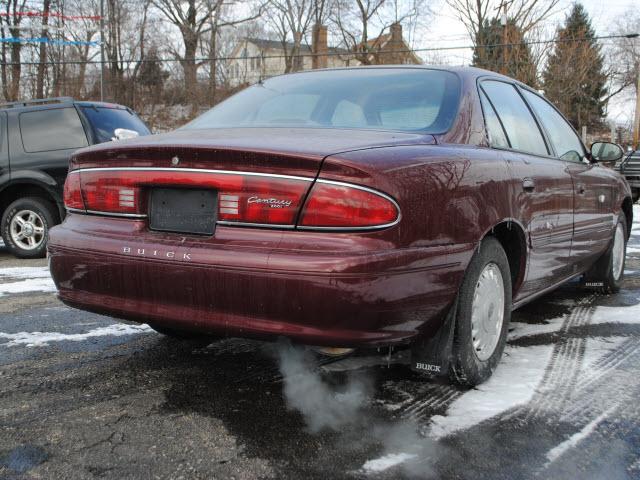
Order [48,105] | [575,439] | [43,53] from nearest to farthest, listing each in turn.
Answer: [575,439] → [48,105] → [43,53]

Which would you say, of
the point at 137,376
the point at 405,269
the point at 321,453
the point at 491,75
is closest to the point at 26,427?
the point at 137,376

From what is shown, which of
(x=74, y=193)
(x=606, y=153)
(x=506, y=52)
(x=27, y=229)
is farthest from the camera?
(x=506, y=52)

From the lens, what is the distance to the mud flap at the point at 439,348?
263 cm

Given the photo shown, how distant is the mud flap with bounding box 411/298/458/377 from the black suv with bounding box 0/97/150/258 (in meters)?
5.81

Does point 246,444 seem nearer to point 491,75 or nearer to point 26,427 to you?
point 26,427

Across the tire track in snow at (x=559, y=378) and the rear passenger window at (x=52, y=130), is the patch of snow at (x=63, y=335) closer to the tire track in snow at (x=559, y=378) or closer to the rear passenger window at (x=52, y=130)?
the tire track in snow at (x=559, y=378)

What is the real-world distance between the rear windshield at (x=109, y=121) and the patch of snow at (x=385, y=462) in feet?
20.4

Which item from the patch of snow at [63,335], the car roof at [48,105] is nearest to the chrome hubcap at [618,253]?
the patch of snow at [63,335]

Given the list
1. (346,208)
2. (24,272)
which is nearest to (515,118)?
(346,208)

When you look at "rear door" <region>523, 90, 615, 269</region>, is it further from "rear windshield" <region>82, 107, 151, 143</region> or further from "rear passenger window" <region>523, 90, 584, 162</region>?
"rear windshield" <region>82, 107, 151, 143</region>

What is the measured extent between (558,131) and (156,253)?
297 centimetres

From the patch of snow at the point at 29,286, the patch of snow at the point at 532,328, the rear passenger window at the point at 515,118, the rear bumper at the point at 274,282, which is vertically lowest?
the patch of snow at the point at 29,286

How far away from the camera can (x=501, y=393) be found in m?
2.89

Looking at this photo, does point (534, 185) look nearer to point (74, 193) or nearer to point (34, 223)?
point (74, 193)
